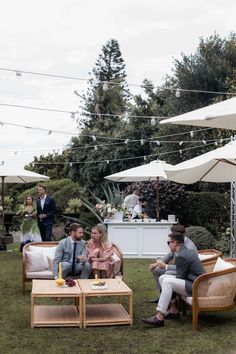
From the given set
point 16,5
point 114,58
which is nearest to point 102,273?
point 16,5

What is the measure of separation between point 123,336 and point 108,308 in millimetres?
1063

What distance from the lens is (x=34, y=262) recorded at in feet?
24.6

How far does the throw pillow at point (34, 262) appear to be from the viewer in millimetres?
7477

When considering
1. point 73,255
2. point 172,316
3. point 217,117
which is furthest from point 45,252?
point 217,117

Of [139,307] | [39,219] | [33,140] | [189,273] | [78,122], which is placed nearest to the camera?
[189,273]

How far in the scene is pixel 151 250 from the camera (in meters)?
11.7

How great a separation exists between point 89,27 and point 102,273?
11.4 meters

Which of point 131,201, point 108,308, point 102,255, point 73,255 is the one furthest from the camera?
point 131,201

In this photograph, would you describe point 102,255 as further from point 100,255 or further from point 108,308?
point 108,308

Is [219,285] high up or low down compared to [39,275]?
up

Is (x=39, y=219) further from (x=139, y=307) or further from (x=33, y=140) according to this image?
(x=33, y=140)

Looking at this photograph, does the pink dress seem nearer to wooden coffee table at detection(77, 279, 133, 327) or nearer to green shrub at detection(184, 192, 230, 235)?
wooden coffee table at detection(77, 279, 133, 327)

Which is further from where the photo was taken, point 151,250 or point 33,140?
point 33,140

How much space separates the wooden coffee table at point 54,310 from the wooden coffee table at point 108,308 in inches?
3.6
